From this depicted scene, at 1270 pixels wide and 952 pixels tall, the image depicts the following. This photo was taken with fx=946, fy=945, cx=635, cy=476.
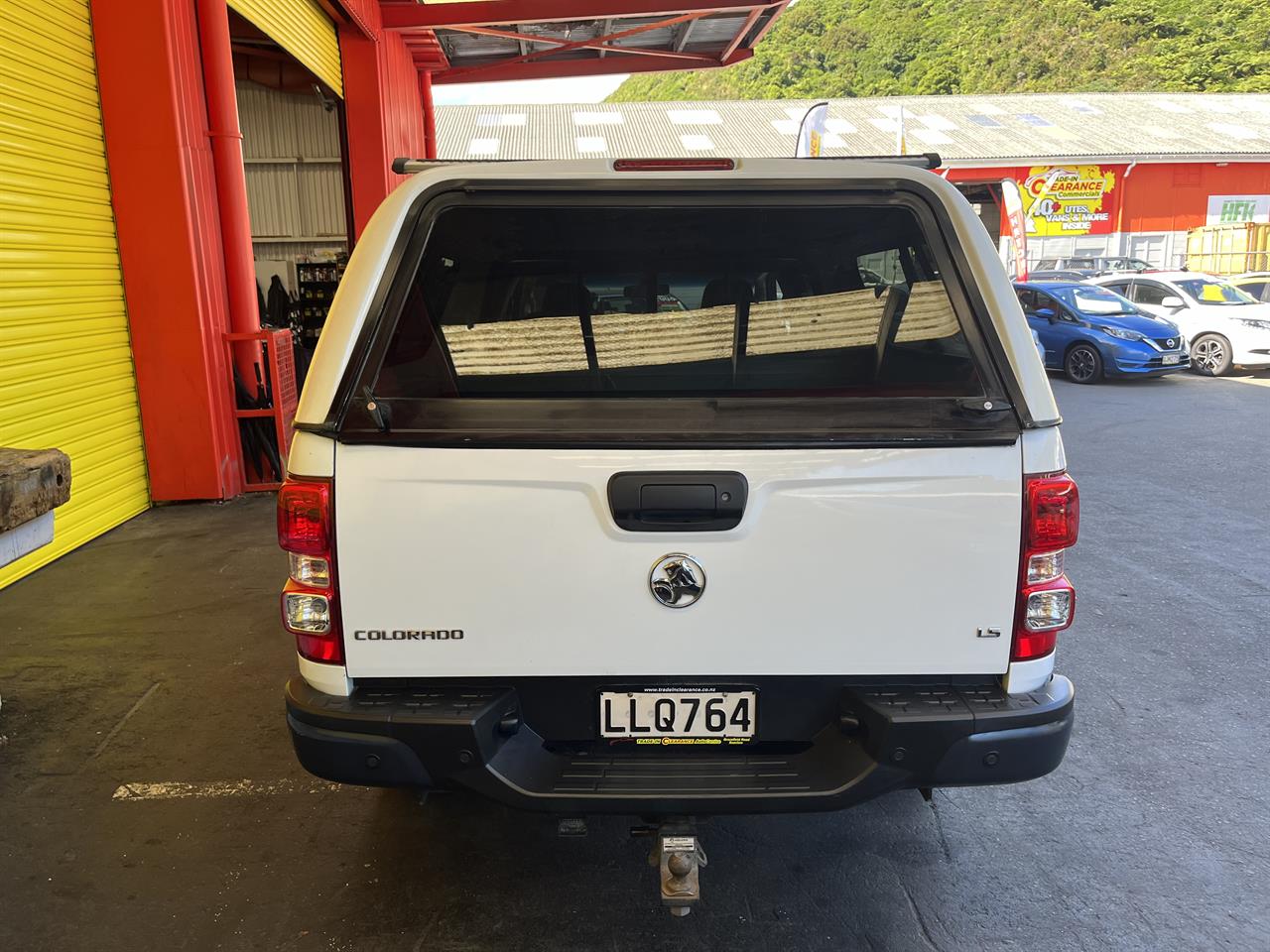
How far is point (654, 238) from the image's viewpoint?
2629 millimetres

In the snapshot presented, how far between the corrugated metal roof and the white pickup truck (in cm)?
2671

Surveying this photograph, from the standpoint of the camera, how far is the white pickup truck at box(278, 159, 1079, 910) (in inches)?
86.1

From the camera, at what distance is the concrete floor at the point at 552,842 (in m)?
2.61

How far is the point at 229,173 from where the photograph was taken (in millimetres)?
7480

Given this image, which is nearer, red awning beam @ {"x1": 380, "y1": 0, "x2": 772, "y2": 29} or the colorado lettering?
the colorado lettering

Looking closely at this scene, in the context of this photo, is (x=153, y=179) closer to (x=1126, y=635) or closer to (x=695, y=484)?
(x=695, y=484)

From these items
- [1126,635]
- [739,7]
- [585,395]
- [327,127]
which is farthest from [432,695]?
[327,127]

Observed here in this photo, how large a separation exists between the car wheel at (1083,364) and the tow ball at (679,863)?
13.7m

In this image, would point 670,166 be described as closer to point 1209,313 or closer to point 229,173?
point 229,173

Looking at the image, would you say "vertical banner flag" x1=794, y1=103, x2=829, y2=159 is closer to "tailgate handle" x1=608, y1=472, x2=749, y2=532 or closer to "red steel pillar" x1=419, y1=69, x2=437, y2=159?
"red steel pillar" x1=419, y1=69, x2=437, y2=159

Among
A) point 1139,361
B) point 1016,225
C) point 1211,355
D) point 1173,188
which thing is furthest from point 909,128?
point 1139,361

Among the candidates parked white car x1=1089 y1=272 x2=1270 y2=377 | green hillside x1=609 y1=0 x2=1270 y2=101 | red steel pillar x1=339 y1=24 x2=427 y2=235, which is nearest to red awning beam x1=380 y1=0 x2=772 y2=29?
red steel pillar x1=339 y1=24 x2=427 y2=235

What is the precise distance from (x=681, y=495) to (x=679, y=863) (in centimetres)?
94

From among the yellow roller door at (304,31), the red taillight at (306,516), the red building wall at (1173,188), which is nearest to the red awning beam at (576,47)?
the yellow roller door at (304,31)
